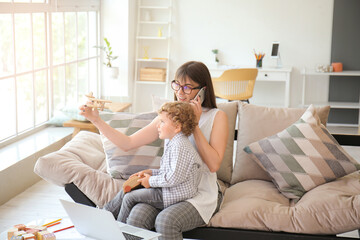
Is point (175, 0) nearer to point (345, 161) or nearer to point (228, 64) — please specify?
point (228, 64)

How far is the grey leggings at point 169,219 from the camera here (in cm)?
233

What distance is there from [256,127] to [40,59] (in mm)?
2628

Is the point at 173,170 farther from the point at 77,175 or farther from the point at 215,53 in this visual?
the point at 215,53

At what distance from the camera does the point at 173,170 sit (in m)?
2.41

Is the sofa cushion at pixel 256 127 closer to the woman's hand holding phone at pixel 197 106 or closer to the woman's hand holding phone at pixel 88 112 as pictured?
the woman's hand holding phone at pixel 197 106

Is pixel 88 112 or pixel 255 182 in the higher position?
pixel 88 112

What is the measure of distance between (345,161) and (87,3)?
4085 mm

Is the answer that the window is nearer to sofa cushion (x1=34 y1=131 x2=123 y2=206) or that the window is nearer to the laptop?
sofa cushion (x1=34 y1=131 x2=123 y2=206)

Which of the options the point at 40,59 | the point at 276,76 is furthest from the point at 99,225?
the point at 276,76

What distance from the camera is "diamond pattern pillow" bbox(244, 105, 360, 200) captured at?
2.71 meters

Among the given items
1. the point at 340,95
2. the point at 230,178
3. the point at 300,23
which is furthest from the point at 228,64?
the point at 230,178

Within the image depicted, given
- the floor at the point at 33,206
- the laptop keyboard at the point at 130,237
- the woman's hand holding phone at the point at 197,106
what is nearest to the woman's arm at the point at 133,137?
the woman's hand holding phone at the point at 197,106

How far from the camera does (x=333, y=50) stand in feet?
22.1

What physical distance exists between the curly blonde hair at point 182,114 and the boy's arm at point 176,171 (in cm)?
11
